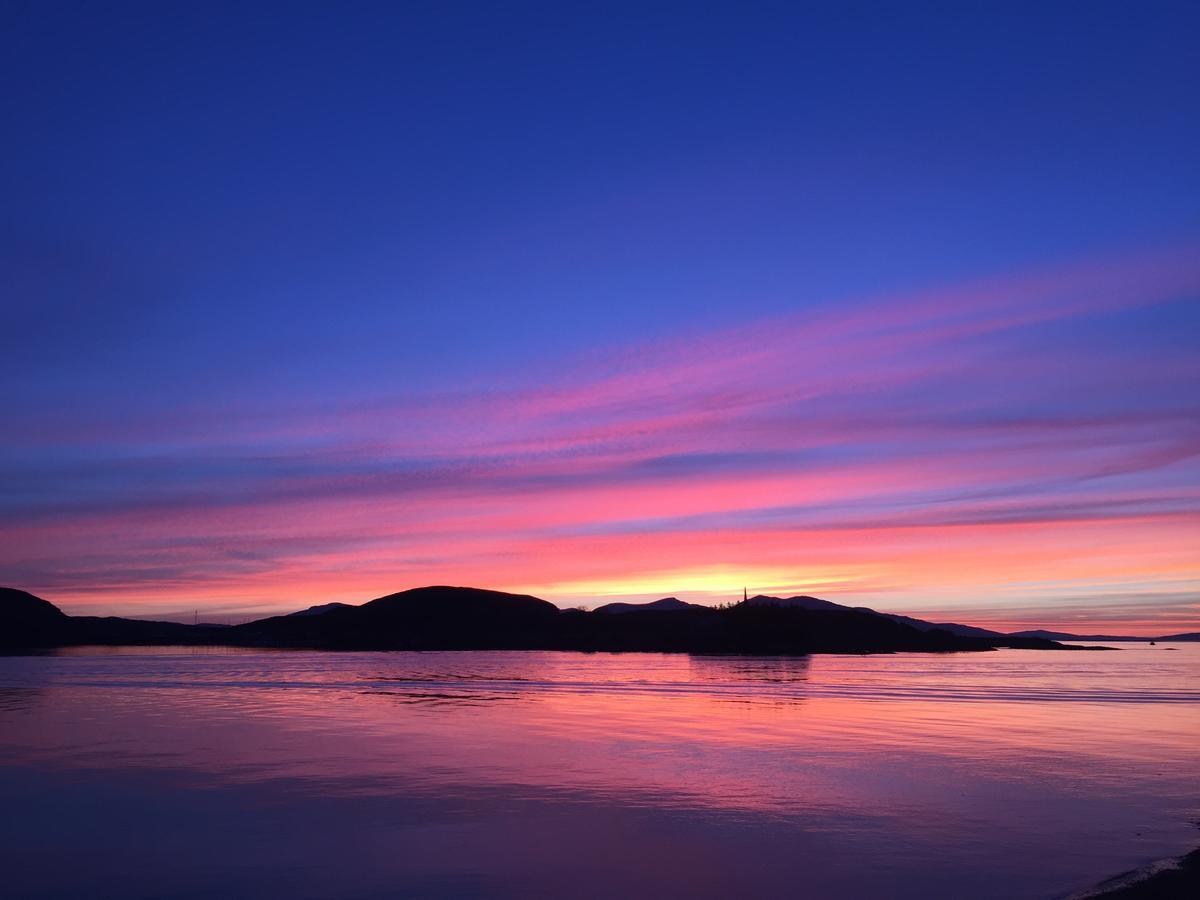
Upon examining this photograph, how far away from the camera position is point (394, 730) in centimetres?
3284

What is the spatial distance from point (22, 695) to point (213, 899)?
42389 mm

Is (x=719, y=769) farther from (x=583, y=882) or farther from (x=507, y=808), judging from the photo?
(x=583, y=882)

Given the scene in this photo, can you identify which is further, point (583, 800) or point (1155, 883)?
point (583, 800)

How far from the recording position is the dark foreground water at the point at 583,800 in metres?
14.1

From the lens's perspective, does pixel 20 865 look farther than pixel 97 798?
No


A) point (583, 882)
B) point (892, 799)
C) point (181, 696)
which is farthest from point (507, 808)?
point (181, 696)

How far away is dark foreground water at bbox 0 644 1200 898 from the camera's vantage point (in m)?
14.1

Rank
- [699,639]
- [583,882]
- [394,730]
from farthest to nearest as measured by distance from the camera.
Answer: [699,639], [394,730], [583,882]

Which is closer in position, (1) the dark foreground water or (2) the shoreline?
(2) the shoreline

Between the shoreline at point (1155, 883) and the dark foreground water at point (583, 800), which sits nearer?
the shoreline at point (1155, 883)

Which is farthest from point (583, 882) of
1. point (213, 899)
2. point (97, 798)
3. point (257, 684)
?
point (257, 684)

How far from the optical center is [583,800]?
65.6 ft

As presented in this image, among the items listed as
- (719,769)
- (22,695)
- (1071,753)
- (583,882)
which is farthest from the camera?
(22,695)

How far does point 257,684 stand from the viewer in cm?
5791
